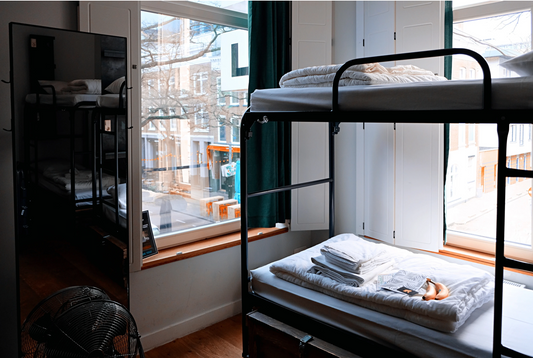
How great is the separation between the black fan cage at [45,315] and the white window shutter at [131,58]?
0.62m

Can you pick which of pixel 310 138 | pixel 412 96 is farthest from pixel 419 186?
pixel 412 96

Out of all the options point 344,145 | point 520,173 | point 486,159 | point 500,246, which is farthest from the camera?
point 344,145

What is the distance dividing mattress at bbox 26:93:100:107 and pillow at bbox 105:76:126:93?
8 centimetres

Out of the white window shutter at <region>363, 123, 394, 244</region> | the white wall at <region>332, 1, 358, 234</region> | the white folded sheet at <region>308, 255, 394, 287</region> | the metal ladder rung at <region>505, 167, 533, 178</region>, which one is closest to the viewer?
the metal ladder rung at <region>505, 167, 533, 178</region>

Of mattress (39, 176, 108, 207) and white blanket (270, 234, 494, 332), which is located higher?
mattress (39, 176, 108, 207)

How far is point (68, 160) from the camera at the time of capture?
205 cm

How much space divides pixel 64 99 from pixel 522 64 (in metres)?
1.86

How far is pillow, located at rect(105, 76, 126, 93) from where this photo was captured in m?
2.17

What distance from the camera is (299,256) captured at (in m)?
2.42

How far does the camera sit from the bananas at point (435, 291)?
1.82m

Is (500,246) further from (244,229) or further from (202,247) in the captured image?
(202,247)

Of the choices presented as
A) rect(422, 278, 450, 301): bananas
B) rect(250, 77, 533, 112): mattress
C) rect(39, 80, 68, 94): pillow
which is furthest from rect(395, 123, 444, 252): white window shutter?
rect(39, 80, 68, 94): pillow

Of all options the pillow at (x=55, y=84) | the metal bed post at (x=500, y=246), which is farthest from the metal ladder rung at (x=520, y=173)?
the pillow at (x=55, y=84)

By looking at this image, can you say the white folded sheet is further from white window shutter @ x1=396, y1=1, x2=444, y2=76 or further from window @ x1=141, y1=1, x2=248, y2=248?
white window shutter @ x1=396, y1=1, x2=444, y2=76
